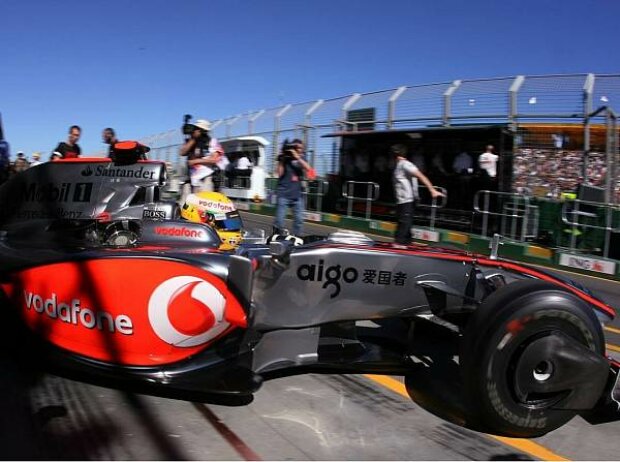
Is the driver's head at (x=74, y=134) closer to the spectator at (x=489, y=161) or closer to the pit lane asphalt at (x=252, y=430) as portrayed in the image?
the pit lane asphalt at (x=252, y=430)

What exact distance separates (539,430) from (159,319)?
2077mm

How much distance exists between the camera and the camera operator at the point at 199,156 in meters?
6.75

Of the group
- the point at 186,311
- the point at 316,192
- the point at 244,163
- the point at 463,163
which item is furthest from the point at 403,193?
the point at 244,163

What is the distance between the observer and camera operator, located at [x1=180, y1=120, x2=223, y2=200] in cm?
675

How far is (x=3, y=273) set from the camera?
3.19 meters

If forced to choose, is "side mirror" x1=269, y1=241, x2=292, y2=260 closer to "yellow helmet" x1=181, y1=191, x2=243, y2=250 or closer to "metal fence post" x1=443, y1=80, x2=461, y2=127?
"yellow helmet" x1=181, y1=191, x2=243, y2=250

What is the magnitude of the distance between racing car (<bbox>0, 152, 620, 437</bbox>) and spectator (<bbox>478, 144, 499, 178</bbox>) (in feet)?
28.7

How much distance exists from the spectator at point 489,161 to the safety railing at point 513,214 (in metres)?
0.70

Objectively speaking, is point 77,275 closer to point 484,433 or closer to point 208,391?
point 208,391

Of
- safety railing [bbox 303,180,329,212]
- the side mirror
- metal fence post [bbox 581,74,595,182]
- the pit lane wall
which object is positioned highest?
metal fence post [bbox 581,74,595,182]

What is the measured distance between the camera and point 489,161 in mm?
11453

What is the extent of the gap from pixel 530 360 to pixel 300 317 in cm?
121

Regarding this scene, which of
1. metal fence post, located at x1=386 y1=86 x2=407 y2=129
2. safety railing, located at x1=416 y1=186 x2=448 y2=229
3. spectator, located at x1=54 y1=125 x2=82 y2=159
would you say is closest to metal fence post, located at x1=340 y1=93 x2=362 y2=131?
metal fence post, located at x1=386 y1=86 x2=407 y2=129

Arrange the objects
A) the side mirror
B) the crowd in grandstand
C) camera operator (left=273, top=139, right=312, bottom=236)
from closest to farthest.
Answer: the side mirror < camera operator (left=273, top=139, right=312, bottom=236) < the crowd in grandstand
